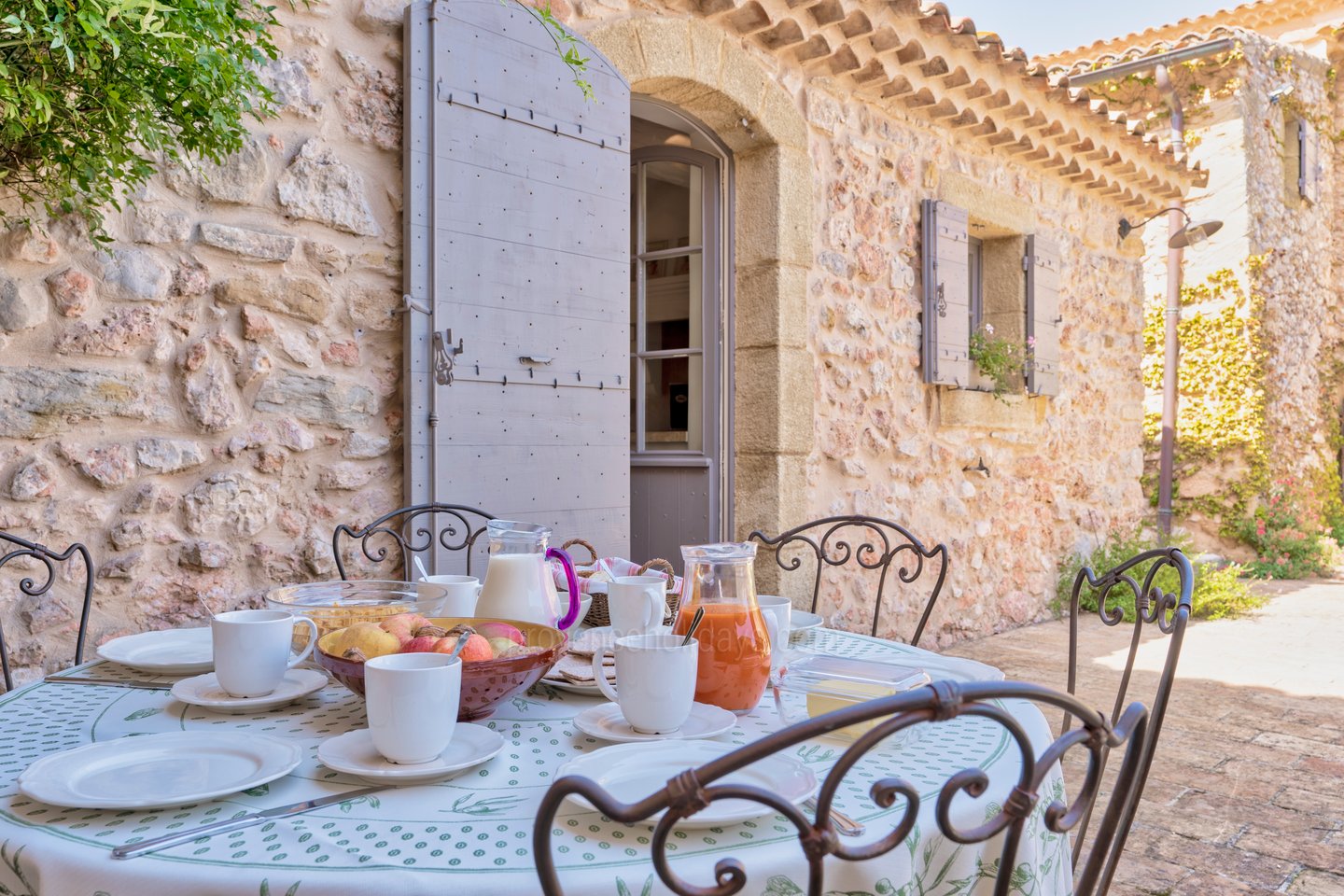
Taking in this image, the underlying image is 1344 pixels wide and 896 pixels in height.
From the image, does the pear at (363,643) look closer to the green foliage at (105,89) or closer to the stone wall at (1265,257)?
the green foliage at (105,89)

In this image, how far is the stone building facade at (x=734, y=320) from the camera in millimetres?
2203

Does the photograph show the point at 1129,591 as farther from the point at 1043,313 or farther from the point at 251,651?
the point at 251,651

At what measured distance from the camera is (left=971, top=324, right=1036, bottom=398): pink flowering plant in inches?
197

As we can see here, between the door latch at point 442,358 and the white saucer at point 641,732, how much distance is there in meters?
1.67

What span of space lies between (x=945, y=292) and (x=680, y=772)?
407 cm

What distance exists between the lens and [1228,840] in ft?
8.11

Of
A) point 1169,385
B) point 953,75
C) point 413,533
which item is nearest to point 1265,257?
point 1169,385

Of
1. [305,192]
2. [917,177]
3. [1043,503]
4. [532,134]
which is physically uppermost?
[917,177]

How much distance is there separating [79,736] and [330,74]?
1.98 meters

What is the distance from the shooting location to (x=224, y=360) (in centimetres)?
238

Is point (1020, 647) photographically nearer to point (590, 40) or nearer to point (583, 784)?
point (590, 40)

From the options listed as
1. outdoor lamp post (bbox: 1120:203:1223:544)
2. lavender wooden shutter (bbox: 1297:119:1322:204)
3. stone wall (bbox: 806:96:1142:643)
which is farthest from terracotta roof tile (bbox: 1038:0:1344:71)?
stone wall (bbox: 806:96:1142:643)

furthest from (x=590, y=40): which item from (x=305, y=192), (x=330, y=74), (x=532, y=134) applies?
(x=305, y=192)

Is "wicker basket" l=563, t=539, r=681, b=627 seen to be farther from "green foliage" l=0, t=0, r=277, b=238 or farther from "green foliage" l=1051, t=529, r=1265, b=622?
"green foliage" l=1051, t=529, r=1265, b=622
